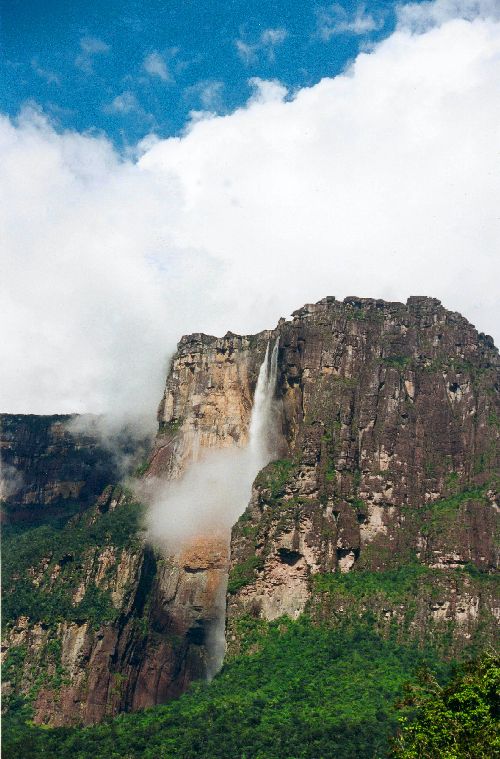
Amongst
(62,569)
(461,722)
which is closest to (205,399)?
(62,569)

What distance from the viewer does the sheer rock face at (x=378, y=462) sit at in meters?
83.6

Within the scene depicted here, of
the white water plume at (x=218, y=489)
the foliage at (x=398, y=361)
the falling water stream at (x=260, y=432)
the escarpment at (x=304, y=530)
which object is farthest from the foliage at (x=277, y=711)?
the foliage at (x=398, y=361)

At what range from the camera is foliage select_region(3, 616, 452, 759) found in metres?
65.9

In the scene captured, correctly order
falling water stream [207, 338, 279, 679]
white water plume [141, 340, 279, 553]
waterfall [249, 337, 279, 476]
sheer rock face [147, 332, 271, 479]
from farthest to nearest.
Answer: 1. sheer rock face [147, 332, 271, 479]
2. waterfall [249, 337, 279, 476]
3. white water plume [141, 340, 279, 553]
4. falling water stream [207, 338, 279, 679]

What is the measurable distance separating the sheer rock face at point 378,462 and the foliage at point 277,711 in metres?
3.70

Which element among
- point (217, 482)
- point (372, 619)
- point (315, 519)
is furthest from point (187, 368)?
point (372, 619)

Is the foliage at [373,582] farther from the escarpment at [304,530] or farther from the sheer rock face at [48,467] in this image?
the sheer rock face at [48,467]

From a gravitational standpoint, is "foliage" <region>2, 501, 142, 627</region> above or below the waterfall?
below

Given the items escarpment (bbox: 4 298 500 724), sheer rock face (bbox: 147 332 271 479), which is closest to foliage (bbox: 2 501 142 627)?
escarpment (bbox: 4 298 500 724)

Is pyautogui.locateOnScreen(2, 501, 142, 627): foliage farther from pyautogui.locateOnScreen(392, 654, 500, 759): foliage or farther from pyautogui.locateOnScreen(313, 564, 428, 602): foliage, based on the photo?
pyautogui.locateOnScreen(392, 654, 500, 759): foliage

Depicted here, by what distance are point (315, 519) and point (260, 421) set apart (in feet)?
60.7

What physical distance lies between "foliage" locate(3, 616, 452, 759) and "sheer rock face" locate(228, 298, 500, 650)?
3701 millimetres

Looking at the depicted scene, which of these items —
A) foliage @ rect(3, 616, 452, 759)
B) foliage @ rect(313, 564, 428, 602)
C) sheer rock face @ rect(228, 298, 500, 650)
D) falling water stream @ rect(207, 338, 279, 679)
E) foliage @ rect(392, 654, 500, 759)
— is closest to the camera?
foliage @ rect(392, 654, 500, 759)

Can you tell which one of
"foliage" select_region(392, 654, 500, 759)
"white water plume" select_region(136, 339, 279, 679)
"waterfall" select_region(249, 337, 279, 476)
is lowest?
"foliage" select_region(392, 654, 500, 759)
